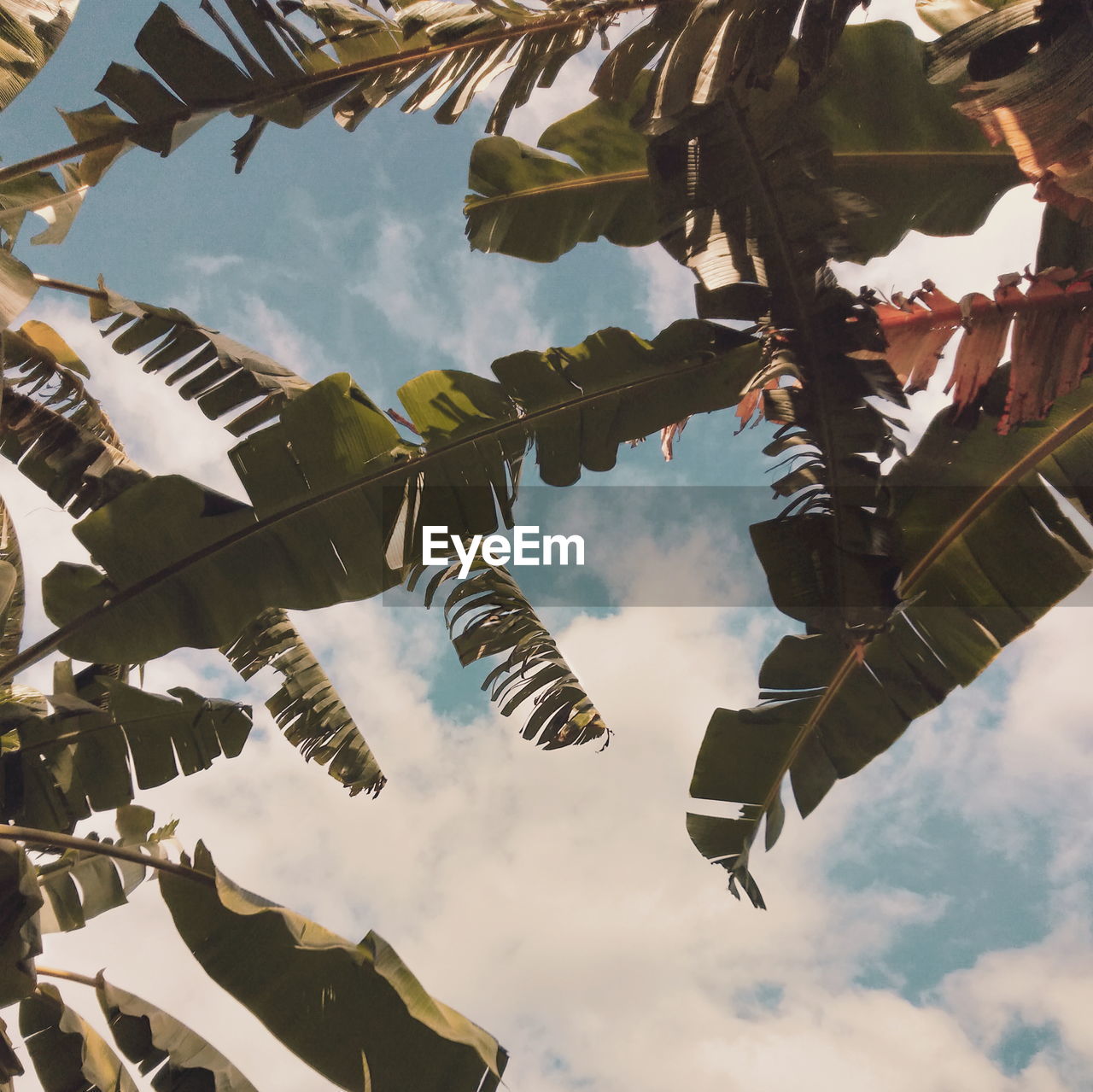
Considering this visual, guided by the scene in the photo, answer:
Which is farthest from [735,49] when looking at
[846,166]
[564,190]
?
[564,190]

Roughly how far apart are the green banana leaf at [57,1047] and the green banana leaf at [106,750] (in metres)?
0.64

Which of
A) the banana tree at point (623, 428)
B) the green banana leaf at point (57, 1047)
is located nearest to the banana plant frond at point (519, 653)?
the banana tree at point (623, 428)

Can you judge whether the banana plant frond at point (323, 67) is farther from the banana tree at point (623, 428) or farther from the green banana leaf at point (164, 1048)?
the green banana leaf at point (164, 1048)

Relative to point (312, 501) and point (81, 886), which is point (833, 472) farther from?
point (81, 886)

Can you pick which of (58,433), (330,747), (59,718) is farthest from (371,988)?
(58,433)

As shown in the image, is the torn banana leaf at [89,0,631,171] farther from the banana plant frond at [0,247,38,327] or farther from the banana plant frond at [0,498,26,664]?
the banana plant frond at [0,498,26,664]

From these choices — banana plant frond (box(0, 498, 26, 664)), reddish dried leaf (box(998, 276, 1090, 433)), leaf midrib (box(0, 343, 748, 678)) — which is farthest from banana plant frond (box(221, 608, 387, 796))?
reddish dried leaf (box(998, 276, 1090, 433))

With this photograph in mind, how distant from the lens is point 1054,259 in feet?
9.23

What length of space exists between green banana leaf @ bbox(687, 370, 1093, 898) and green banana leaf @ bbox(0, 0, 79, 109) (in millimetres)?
2792

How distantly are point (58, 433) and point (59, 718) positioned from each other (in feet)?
4.12

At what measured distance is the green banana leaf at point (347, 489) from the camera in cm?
275

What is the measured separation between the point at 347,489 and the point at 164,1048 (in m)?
2.06

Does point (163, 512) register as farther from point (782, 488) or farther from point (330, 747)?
point (782, 488)

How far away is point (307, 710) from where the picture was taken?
394cm
